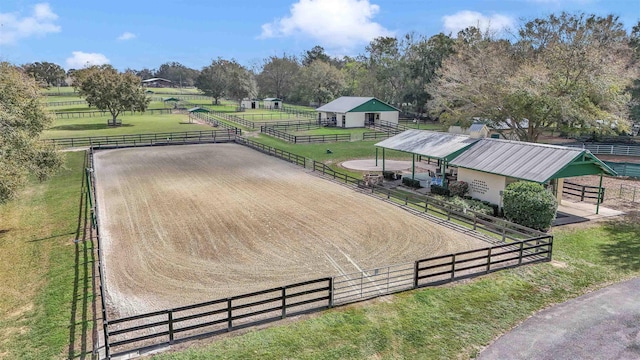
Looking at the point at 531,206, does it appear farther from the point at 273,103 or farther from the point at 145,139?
the point at 273,103

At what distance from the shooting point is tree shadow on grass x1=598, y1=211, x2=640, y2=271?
47.8 feet

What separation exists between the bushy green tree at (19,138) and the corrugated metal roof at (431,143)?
19570 mm

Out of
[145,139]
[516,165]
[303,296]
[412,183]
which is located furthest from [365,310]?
[145,139]

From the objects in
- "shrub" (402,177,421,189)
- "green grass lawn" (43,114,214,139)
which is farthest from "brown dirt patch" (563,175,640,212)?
"green grass lawn" (43,114,214,139)

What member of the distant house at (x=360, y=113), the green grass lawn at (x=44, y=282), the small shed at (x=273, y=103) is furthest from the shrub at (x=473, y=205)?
the small shed at (x=273, y=103)

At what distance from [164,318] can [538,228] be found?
1459cm

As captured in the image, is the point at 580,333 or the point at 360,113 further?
the point at 360,113

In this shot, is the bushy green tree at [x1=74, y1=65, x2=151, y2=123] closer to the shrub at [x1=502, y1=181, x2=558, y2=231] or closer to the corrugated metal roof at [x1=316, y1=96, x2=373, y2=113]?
the corrugated metal roof at [x1=316, y1=96, x2=373, y2=113]

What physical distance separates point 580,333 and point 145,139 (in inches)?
1728

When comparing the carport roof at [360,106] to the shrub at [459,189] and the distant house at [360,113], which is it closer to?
the distant house at [360,113]

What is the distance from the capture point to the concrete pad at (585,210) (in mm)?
20188

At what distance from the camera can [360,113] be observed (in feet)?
185

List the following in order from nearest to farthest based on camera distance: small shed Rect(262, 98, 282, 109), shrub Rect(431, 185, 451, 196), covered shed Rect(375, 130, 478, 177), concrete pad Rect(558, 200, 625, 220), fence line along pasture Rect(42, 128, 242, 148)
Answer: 1. concrete pad Rect(558, 200, 625, 220)
2. shrub Rect(431, 185, 451, 196)
3. covered shed Rect(375, 130, 478, 177)
4. fence line along pasture Rect(42, 128, 242, 148)
5. small shed Rect(262, 98, 282, 109)

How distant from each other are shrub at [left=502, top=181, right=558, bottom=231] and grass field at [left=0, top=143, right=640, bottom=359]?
3.10ft
